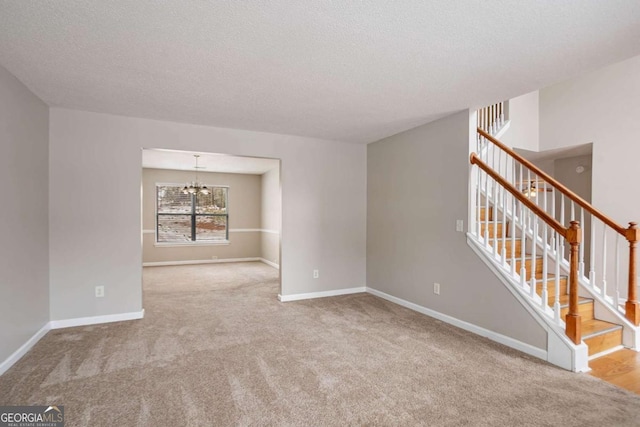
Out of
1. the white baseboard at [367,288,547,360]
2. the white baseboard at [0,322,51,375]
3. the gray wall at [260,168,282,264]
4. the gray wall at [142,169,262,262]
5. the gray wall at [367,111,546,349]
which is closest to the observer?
the white baseboard at [0,322,51,375]

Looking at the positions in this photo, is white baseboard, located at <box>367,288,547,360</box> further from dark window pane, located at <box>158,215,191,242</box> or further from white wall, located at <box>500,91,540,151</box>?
dark window pane, located at <box>158,215,191,242</box>

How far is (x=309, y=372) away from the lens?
256 cm

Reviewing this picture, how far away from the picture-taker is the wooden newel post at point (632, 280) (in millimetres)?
2961

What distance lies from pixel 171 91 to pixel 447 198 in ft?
10.2

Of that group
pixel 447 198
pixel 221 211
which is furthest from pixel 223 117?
pixel 221 211

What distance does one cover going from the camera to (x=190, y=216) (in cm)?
855

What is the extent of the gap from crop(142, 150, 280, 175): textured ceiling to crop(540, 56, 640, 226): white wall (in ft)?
17.0

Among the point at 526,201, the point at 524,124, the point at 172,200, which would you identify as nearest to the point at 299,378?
the point at 526,201

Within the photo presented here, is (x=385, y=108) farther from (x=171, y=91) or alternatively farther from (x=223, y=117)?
(x=171, y=91)

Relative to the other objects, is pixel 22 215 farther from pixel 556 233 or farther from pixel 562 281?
pixel 562 281

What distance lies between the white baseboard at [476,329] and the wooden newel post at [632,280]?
41.6 inches

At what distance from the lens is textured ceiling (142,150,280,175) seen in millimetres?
6398

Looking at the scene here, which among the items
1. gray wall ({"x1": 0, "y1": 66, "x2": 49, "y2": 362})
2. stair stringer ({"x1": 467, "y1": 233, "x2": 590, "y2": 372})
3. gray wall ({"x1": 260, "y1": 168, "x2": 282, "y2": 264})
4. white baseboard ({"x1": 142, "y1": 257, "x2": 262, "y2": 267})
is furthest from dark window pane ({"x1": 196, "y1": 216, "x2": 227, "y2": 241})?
stair stringer ({"x1": 467, "y1": 233, "x2": 590, "y2": 372})

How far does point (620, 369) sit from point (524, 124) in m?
3.92
